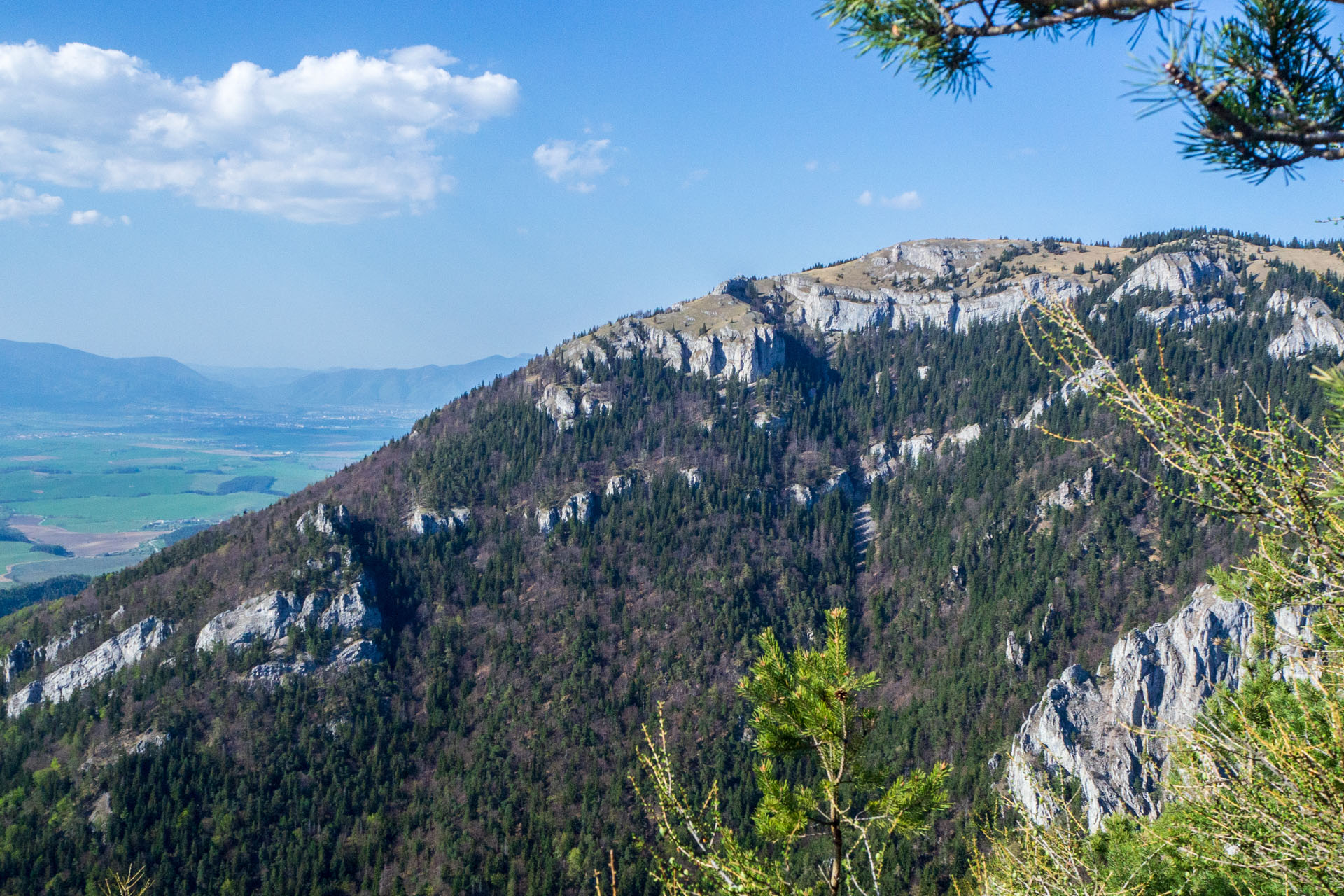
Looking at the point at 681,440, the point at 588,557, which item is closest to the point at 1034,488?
the point at 681,440

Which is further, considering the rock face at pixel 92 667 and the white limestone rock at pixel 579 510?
the white limestone rock at pixel 579 510

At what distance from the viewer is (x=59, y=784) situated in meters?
108

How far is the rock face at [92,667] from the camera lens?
126 metres

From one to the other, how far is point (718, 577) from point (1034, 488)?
7139cm

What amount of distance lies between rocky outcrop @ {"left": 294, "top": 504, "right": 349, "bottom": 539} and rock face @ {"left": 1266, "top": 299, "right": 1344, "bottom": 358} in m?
206

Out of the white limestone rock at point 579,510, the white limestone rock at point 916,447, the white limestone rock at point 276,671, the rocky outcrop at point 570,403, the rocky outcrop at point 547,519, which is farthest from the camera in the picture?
the rocky outcrop at point 570,403

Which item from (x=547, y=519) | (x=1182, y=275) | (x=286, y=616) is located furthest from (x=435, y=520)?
(x=1182, y=275)

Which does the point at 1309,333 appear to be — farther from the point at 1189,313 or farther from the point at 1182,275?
the point at 1182,275

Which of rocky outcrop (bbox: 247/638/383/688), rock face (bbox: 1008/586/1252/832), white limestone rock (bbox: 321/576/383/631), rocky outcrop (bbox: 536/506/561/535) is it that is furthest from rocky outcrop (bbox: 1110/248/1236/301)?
rocky outcrop (bbox: 247/638/383/688)

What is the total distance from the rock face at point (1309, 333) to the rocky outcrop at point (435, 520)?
183m

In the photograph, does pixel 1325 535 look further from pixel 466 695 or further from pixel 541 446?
pixel 541 446

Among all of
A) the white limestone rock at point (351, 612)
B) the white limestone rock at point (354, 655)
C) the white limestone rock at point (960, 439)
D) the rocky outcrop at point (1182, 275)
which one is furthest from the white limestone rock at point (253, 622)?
the rocky outcrop at point (1182, 275)

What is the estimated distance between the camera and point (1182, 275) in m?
185

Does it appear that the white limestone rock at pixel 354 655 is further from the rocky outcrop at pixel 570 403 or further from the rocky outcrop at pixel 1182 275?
the rocky outcrop at pixel 1182 275
